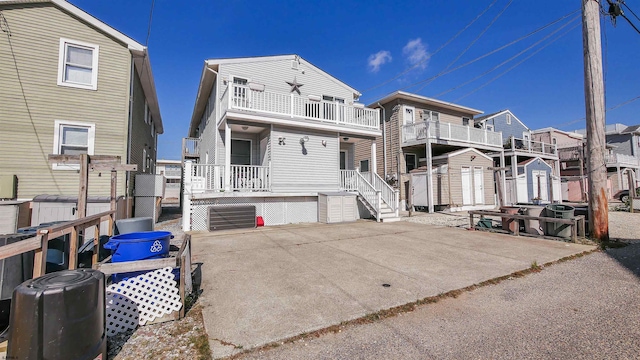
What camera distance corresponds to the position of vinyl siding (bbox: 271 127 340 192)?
444 inches

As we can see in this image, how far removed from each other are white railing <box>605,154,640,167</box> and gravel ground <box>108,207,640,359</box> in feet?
103

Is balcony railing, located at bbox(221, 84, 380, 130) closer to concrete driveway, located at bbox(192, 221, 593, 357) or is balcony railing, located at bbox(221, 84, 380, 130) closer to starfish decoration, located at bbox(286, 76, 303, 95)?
starfish decoration, located at bbox(286, 76, 303, 95)

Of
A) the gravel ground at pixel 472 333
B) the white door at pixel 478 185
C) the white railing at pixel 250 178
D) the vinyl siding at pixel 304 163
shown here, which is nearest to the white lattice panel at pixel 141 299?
the gravel ground at pixel 472 333

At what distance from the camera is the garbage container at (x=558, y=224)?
24.6ft

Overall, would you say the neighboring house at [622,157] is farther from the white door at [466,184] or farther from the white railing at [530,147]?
the white door at [466,184]

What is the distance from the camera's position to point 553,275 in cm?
466

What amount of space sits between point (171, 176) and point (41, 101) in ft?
111

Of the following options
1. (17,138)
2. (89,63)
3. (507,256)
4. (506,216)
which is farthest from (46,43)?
(506,216)

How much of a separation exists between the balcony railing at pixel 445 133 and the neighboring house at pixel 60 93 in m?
14.0

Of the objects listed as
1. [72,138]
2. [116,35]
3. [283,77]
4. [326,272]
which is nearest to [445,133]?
[283,77]

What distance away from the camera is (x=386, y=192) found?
12719 mm

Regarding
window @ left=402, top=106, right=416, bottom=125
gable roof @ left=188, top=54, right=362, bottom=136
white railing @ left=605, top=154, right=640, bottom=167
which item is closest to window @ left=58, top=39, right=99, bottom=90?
gable roof @ left=188, top=54, right=362, bottom=136

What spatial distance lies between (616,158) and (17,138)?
41.2 meters

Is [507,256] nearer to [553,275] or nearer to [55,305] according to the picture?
[553,275]
